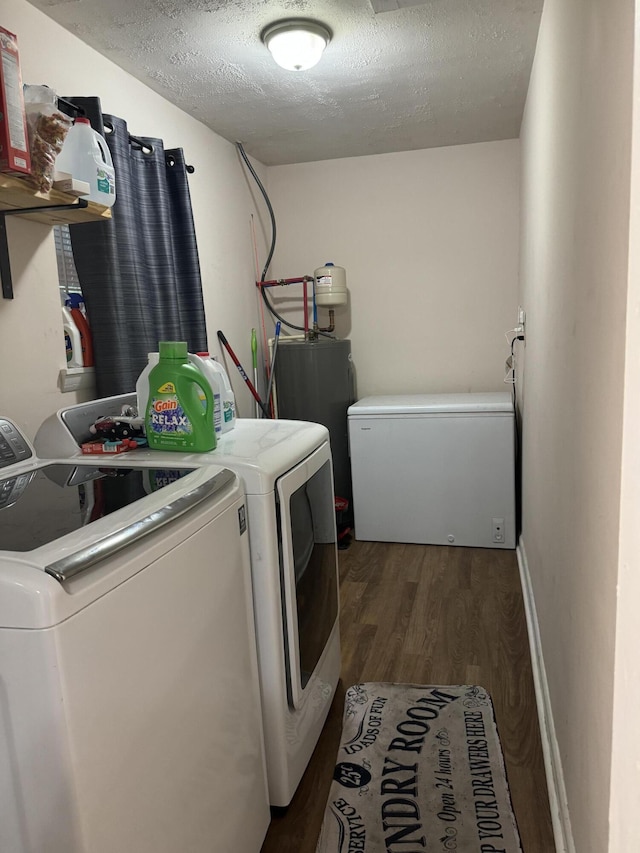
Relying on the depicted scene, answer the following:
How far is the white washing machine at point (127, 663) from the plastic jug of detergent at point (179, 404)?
11 cm

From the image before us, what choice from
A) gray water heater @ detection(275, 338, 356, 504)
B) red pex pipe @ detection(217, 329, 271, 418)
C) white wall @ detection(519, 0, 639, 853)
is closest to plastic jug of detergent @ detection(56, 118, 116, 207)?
white wall @ detection(519, 0, 639, 853)

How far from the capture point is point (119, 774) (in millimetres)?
899

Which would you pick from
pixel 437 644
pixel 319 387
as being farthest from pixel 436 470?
pixel 437 644

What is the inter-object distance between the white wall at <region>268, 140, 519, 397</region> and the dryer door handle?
2761 mm

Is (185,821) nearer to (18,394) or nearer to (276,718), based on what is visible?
(276,718)

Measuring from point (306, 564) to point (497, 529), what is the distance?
6.06 feet

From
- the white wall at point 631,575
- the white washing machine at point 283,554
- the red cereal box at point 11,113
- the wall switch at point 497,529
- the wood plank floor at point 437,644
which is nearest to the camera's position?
the white wall at point 631,575

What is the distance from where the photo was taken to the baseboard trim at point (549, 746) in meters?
1.40

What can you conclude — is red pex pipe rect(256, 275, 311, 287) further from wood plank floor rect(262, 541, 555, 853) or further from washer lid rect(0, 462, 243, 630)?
washer lid rect(0, 462, 243, 630)

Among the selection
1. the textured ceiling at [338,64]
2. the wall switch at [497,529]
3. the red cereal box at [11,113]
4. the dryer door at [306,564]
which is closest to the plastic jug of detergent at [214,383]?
the dryer door at [306,564]

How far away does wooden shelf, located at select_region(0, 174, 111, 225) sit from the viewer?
4.69 ft

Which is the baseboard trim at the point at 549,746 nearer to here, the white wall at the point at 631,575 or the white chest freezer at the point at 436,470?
the white wall at the point at 631,575

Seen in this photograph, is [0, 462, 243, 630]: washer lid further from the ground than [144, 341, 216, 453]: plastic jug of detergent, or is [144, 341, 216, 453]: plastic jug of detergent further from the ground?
[144, 341, 216, 453]: plastic jug of detergent

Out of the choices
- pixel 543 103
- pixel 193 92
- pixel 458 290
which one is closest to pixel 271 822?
pixel 543 103
